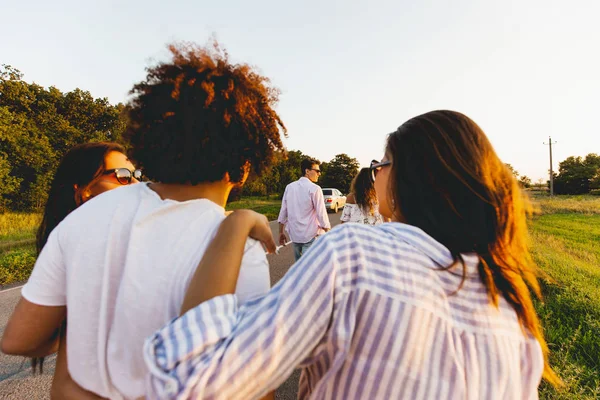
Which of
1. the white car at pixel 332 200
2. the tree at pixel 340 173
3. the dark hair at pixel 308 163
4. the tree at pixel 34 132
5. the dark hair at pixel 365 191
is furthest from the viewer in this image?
the tree at pixel 340 173

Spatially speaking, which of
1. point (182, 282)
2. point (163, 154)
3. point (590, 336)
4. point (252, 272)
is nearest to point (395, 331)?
point (252, 272)

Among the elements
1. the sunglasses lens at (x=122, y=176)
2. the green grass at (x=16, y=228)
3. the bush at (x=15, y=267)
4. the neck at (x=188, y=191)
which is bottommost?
the bush at (x=15, y=267)

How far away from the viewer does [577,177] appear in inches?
2559

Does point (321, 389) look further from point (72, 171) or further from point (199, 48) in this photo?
point (72, 171)

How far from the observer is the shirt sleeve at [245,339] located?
64 cm

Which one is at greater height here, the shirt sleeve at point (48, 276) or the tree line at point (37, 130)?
the tree line at point (37, 130)

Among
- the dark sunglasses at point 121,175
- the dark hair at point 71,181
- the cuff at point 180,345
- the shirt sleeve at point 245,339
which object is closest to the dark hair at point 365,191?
the dark sunglasses at point 121,175

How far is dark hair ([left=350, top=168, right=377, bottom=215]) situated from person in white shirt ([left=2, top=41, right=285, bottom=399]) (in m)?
3.83

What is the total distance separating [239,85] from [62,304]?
2.79 ft

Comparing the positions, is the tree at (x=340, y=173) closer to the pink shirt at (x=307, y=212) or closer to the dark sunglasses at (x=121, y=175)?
the pink shirt at (x=307, y=212)

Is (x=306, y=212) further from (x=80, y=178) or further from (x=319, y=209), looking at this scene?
(x=80, y=178)

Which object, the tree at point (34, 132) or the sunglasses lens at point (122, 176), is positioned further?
the tree at point (34, 132)

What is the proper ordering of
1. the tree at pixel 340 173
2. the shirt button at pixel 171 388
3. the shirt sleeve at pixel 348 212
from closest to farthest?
the shirt button at pixel 171 388
the shirt sleeve at pixel 348 212
the tree at pixel 340 173

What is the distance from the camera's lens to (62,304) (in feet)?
3.25
